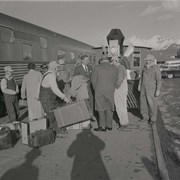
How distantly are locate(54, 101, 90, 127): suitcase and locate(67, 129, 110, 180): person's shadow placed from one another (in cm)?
39

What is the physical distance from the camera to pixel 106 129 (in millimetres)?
6512

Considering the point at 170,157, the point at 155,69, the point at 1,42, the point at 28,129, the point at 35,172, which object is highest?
the point at 1,42

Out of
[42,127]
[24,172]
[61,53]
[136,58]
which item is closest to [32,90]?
[42,127]

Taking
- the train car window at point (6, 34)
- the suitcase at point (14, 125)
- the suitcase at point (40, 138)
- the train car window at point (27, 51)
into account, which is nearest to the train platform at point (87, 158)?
the suitcase at point (40, 138)

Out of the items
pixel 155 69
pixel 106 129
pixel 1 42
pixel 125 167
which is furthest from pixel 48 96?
pixel 1 42

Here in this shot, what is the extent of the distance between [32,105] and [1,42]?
3.53 m

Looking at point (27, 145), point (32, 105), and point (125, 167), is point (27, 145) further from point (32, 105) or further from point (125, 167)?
point (125, 167)

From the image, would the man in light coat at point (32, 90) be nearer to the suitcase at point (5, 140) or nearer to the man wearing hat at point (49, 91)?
the man wearing hat at point (49, 91)

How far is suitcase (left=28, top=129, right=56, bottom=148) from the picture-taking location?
17.4 ft

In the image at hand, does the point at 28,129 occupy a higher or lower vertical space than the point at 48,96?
lower

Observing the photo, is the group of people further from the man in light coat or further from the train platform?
the train platform

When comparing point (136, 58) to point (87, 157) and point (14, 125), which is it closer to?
point (14, 125)

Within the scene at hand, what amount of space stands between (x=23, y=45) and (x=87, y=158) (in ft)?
23.2

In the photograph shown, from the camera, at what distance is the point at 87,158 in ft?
15.4
